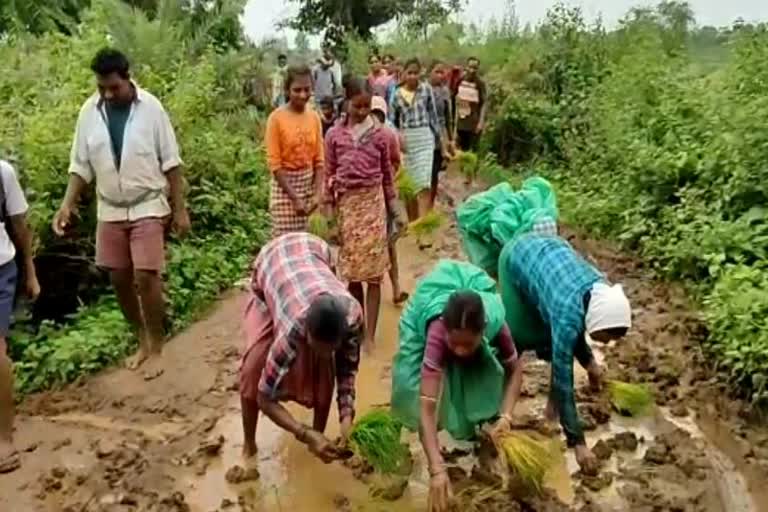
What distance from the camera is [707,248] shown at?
7.12 m

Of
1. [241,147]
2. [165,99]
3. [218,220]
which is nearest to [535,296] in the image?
[218,220]

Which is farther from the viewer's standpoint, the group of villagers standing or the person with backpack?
the person with backpack

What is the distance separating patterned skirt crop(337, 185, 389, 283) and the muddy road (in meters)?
0.52

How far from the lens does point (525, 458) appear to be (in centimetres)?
415

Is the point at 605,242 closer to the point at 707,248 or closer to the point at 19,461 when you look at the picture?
the point at 707,248

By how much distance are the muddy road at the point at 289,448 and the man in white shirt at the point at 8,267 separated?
15 cm

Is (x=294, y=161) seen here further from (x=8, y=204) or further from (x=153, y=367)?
(x=8, y=204)

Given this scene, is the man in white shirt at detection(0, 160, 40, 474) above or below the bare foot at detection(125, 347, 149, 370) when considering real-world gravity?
above

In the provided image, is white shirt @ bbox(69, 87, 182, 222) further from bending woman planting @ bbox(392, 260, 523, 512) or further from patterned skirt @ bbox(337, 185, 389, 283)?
bending woman planting @ bbox(392, 260, 523, 512)

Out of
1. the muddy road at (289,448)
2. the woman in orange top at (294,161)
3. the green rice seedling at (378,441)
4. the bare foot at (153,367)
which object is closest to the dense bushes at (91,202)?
the bare foot at (153,367)

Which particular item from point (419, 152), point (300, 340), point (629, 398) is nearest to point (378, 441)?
point (300, 340)

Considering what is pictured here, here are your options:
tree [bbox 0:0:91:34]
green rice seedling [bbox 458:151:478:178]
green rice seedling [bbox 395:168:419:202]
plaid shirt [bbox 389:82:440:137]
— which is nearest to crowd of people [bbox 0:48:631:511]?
green rice seedling [bbox 395:168:419:202]

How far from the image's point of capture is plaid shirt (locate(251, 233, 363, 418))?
4207 mm

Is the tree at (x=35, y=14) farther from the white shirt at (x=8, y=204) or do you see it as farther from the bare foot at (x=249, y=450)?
the bare foot at (x=249, y=450)
